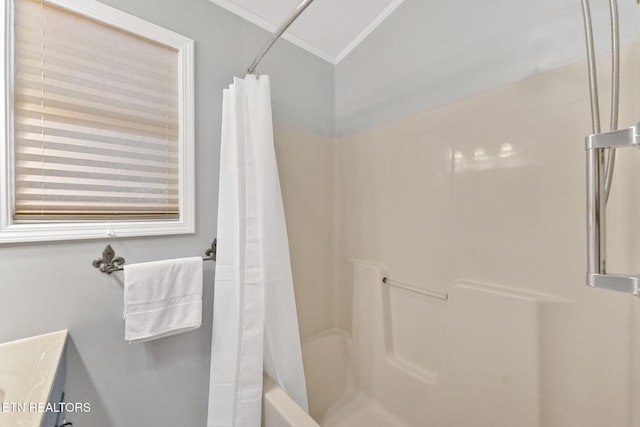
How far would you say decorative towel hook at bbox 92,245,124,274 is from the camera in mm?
929

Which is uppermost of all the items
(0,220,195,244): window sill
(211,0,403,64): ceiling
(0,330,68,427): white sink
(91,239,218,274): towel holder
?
(211,0,403,64): ceiling

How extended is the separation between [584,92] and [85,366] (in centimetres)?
204

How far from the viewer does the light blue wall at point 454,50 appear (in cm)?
83

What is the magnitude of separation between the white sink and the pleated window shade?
1.41 ft

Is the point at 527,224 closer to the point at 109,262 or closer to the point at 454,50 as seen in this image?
the point at 454,50

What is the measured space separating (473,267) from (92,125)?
5.53 ft

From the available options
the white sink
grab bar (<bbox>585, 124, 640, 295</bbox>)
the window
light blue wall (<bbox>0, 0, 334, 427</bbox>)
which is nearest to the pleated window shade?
the window

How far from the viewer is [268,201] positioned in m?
1.10

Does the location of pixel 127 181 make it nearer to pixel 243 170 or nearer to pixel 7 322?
pixel 243 170

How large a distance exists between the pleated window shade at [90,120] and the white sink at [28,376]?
429mm

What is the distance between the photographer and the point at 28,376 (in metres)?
0.67

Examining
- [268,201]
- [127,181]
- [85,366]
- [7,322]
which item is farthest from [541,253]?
[7,322]

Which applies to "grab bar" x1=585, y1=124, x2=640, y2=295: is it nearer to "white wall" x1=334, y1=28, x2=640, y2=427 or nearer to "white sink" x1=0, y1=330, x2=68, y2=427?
"white wall" x1=334, y1=28, x2=640, y2=427

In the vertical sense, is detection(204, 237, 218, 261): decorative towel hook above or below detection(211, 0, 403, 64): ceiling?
below
